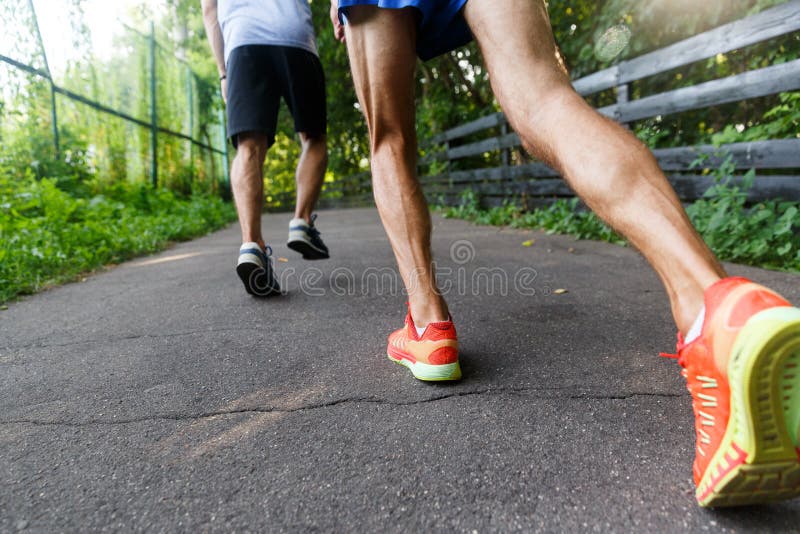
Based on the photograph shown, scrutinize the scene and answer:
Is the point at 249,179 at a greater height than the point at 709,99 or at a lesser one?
lesser

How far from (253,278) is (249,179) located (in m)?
0.52

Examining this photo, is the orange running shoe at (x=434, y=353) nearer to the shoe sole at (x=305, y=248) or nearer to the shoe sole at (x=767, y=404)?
the shoe sole at (x=767, y=404)

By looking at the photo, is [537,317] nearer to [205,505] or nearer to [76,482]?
[205,505]

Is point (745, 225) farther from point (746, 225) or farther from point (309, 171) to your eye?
point (309, 171)

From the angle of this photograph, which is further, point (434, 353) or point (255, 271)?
point (255, 271)

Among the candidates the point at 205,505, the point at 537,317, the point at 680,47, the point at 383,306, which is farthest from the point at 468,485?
the point at 680,47

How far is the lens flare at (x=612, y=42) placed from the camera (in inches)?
191

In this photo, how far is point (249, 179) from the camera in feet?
8.48

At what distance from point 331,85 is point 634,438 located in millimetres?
14783

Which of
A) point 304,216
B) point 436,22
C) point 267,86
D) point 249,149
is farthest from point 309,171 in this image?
point 436,22

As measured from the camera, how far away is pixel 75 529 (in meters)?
0.87

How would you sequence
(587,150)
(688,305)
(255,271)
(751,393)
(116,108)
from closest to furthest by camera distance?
(751,393)
(688,305)
(587,150)
(255,271)
(116,108)

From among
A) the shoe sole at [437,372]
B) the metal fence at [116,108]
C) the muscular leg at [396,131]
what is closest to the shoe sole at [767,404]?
the shoe sole at [437,372]

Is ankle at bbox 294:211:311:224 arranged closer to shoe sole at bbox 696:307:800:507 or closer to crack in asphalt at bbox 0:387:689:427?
crack in asphalt at bbox 0:387:689:427
